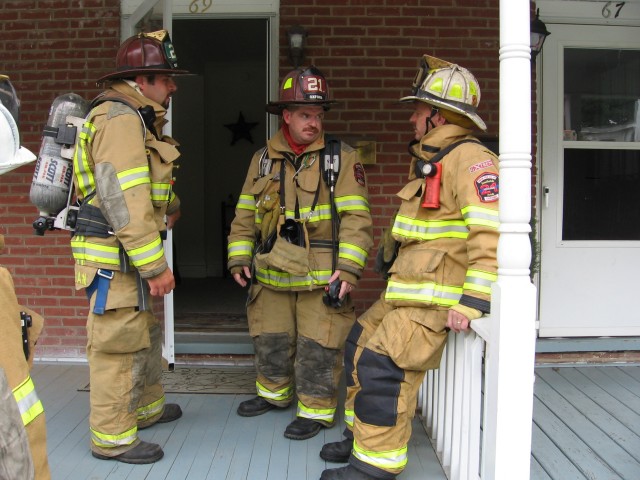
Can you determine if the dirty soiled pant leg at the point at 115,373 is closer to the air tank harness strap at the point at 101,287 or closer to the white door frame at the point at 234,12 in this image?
the air tank harness strap at the point at 101,287

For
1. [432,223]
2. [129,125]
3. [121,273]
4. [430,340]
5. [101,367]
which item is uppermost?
[129,125]

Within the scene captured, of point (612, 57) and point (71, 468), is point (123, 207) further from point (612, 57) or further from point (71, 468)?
point (612, 57)

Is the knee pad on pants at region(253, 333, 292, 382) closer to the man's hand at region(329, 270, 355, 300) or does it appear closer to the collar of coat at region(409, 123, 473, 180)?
the man's hand at region(329, 270, 355, 300)

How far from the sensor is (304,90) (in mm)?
3510

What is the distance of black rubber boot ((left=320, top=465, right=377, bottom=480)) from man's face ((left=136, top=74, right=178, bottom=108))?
221 centimetres

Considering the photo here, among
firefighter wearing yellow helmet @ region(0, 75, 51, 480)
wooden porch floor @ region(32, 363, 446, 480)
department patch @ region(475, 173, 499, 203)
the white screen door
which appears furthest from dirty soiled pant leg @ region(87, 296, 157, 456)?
the white screen door

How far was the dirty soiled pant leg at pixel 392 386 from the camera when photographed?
9.19 feet

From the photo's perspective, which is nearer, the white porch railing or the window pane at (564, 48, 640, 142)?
the white porch railing

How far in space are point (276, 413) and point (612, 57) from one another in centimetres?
373

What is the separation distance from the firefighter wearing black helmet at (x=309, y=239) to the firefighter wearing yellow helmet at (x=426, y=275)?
23.8 inches

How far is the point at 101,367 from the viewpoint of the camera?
318cm

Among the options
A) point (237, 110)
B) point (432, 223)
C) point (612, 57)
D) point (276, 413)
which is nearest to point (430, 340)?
point (432, 223)

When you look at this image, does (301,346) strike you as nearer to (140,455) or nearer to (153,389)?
(153,389)

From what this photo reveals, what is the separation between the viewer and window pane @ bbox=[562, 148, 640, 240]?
4.81 metres
